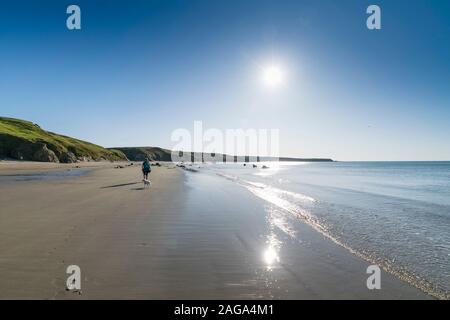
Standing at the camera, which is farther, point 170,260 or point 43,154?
point 43,154

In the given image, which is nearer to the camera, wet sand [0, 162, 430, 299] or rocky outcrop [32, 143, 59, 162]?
wet sand [0, 162, 430, 299]

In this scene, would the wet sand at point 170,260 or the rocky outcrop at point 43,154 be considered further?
the rocky outcrop at point 43,154

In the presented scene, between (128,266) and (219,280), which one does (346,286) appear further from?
(128,266)

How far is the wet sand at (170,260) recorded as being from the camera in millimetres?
6738

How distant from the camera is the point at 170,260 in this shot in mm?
8789

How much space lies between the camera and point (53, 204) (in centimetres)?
1842

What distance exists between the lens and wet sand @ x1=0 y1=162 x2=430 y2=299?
674 cm

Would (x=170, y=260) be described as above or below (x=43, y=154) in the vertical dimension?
below

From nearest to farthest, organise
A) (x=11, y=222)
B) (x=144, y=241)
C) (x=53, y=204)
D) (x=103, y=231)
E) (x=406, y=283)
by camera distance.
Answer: (x=406, y=283) → (x=144, y=241) → (x=103, y=231) → (x=11, y=222) → (x=53, y=204)

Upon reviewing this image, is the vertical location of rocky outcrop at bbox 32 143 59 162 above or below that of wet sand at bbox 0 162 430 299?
above

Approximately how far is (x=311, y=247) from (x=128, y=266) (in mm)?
5948

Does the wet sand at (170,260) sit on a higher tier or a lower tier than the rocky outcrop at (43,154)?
lower

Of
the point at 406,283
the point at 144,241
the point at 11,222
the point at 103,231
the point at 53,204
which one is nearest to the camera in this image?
the point at 406,283
